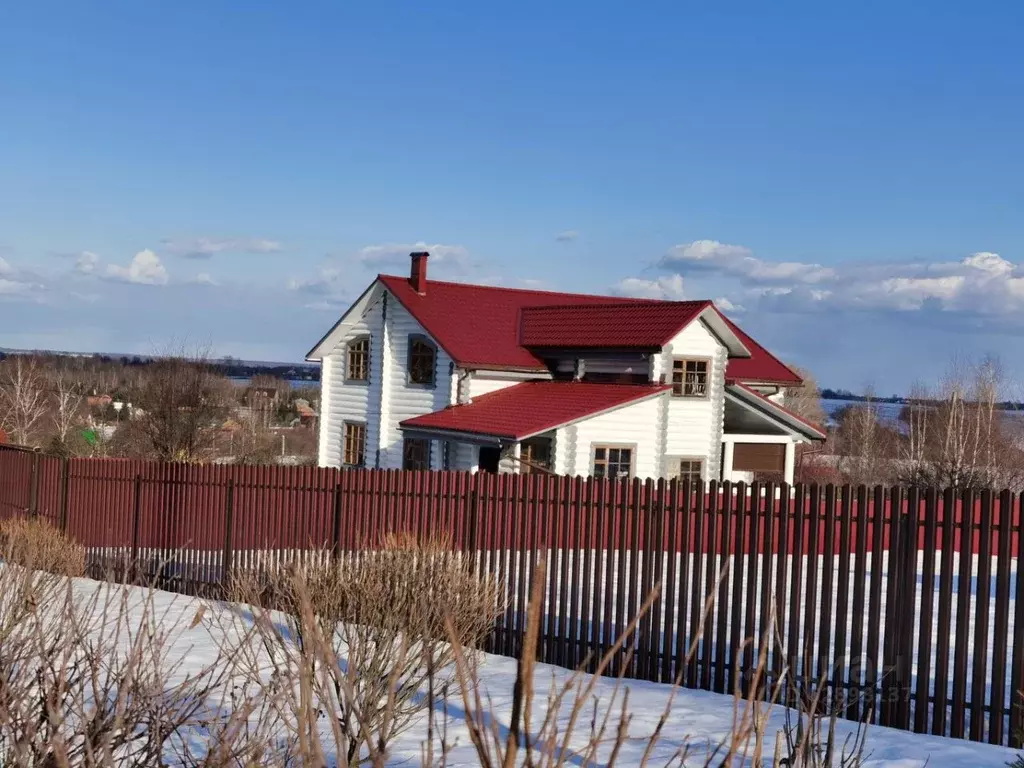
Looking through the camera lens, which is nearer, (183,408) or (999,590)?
(999,590)

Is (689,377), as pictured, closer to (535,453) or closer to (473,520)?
(535,453)

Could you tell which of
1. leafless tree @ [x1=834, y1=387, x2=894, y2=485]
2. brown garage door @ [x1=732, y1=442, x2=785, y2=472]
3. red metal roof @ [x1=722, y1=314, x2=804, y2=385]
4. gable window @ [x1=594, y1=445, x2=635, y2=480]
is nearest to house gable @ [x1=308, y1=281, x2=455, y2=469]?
gable window @ [x1=594, y1=445, x2=635, y2=480]

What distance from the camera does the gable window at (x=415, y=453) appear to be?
88.5 ft

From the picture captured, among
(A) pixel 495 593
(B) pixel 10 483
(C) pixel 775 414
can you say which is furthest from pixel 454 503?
(C) pixel 775 414

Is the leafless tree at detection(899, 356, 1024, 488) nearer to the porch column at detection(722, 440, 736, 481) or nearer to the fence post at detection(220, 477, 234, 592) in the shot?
the porch column at detection(722, 440, 736, 481)

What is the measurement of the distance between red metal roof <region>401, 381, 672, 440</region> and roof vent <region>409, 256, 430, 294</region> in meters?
4.11

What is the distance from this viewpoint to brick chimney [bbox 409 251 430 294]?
28938 mm

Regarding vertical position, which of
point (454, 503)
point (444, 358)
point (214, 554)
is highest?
point (444, 358)

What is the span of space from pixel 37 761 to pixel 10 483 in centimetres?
1293

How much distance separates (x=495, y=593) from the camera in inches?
349

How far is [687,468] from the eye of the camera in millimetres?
26094

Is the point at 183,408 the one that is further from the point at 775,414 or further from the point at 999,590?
the point at 999,590

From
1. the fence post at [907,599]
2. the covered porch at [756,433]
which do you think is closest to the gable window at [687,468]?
the covered porch at [756,433]

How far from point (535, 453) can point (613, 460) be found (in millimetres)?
1726
